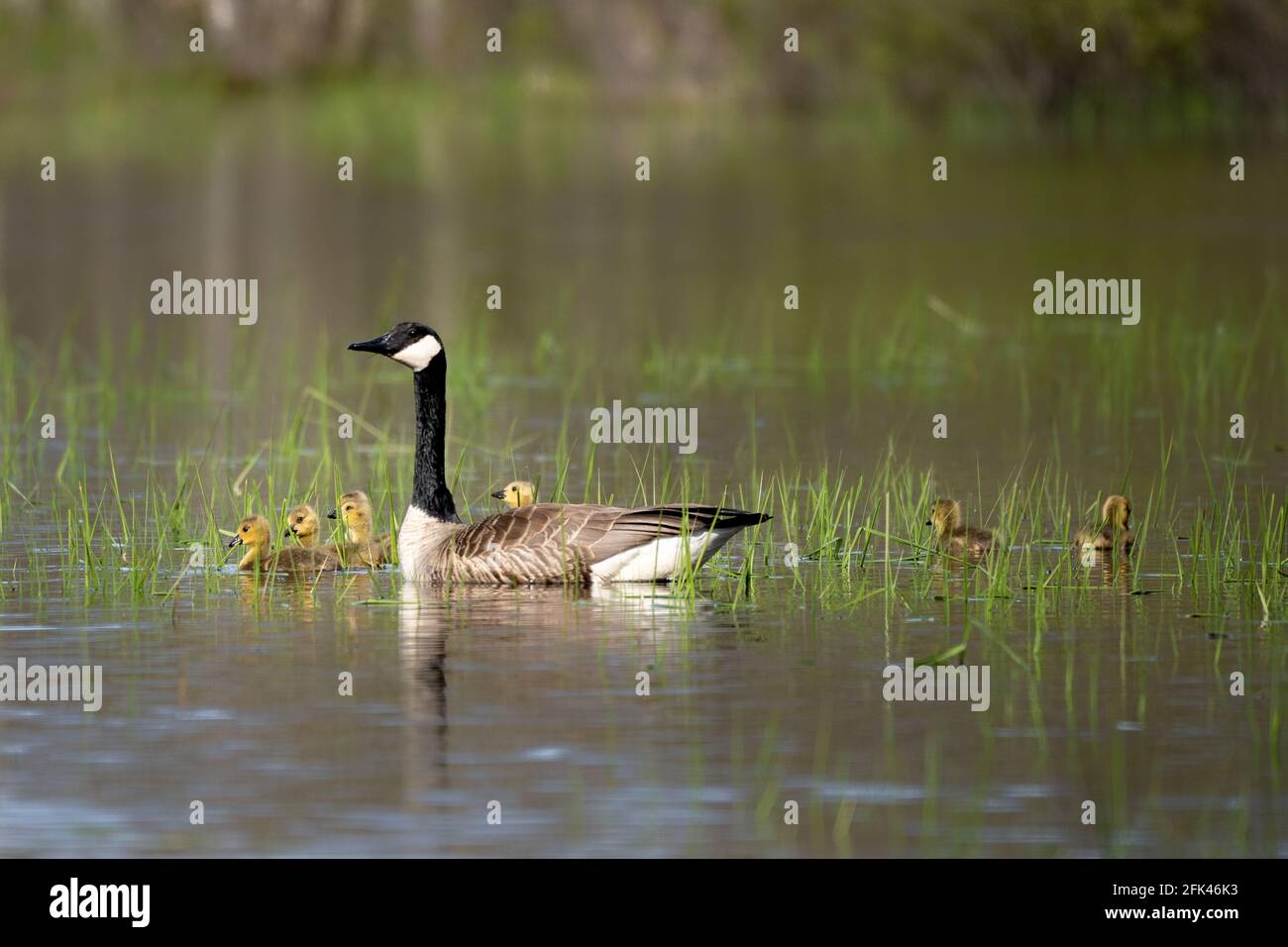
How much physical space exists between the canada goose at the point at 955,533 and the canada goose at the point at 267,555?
123 inches

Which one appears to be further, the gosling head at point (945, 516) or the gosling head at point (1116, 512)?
the gosling head at point (1116, 512)

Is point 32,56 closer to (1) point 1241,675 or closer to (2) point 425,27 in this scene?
(2) point 425,27

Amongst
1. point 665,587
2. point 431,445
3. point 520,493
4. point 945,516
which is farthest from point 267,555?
point 945,516

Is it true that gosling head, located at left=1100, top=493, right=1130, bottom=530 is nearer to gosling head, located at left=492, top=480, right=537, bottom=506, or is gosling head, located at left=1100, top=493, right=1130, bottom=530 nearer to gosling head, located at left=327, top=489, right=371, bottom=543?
gosling head, located at left=492, top=480, right=537, bottom=506

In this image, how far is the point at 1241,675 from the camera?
10.9 m

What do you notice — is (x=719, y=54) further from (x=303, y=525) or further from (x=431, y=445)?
(x=431, y=445)

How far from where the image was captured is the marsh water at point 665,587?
902cm

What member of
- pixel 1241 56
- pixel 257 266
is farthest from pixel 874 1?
pixel 257 266

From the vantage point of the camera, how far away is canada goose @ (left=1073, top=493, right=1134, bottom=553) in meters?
13.6

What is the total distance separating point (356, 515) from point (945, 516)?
303 cm

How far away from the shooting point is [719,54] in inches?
2687

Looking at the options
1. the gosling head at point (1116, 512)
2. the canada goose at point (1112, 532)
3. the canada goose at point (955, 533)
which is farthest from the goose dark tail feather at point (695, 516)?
the gosling head at point (1116, 512)

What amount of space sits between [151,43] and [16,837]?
2628 inches

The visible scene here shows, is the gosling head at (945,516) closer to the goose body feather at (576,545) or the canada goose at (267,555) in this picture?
the goose body feather at (576,545)
